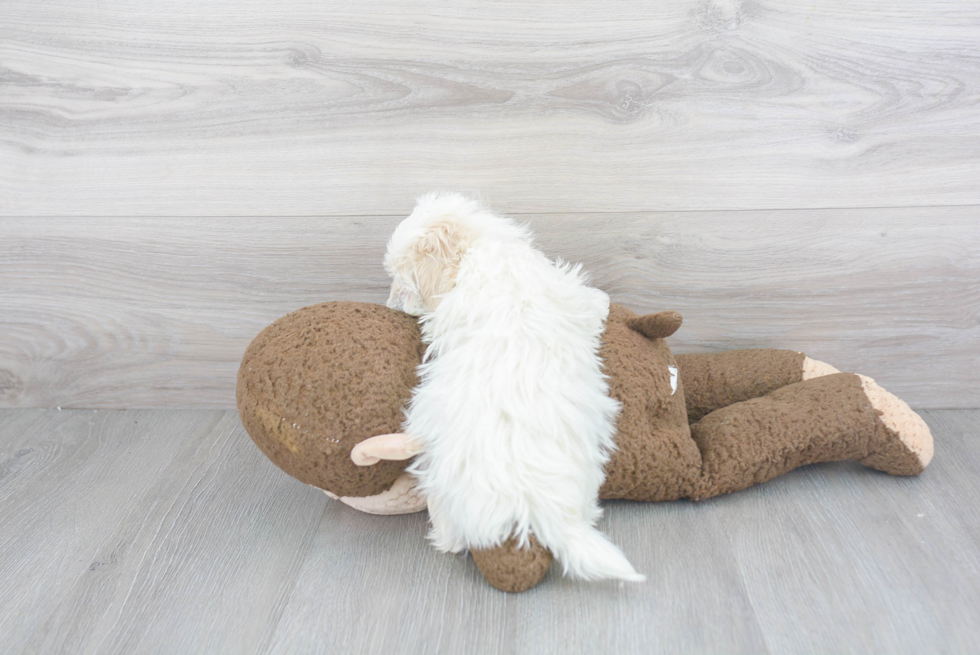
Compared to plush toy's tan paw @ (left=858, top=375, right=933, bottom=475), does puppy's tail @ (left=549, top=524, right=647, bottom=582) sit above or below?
below

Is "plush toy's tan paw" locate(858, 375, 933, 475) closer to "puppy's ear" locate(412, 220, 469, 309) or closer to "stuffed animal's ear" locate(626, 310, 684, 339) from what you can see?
"stuffed animal's ear" locate(626, 310, 684, 339)

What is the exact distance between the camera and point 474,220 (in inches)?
28.5

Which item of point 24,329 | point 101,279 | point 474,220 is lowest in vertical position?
point 24,329

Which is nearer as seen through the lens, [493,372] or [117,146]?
[493,372]

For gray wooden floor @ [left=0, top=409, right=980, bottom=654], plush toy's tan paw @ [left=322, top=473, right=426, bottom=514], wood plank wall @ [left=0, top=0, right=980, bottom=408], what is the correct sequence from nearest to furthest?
gray wooden floor @ [left=0, top=409, right=980, bottom=654] < plush toy's tan paw @ [left=322, top=473, right=426, bottom=514] < wood plank wall @ [left=0, top=0, right=980, bottom=408]

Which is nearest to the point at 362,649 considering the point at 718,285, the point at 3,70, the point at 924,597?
the point at 924,597

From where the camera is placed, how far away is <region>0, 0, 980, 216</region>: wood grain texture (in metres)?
0.85

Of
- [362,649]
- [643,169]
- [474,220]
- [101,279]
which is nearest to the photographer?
[362,649]

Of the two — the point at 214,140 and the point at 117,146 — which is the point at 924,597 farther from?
the point at 117,146

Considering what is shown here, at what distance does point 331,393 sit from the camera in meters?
0.69

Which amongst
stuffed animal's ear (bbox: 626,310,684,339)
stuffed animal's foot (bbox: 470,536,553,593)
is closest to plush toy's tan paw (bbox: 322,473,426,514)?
stuffed animal's foot (bbox: 470,536,553,593)

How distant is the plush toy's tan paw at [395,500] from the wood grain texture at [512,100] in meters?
0.40

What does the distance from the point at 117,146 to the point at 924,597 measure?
1.14 metres

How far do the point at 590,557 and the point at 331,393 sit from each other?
0.31 meters
